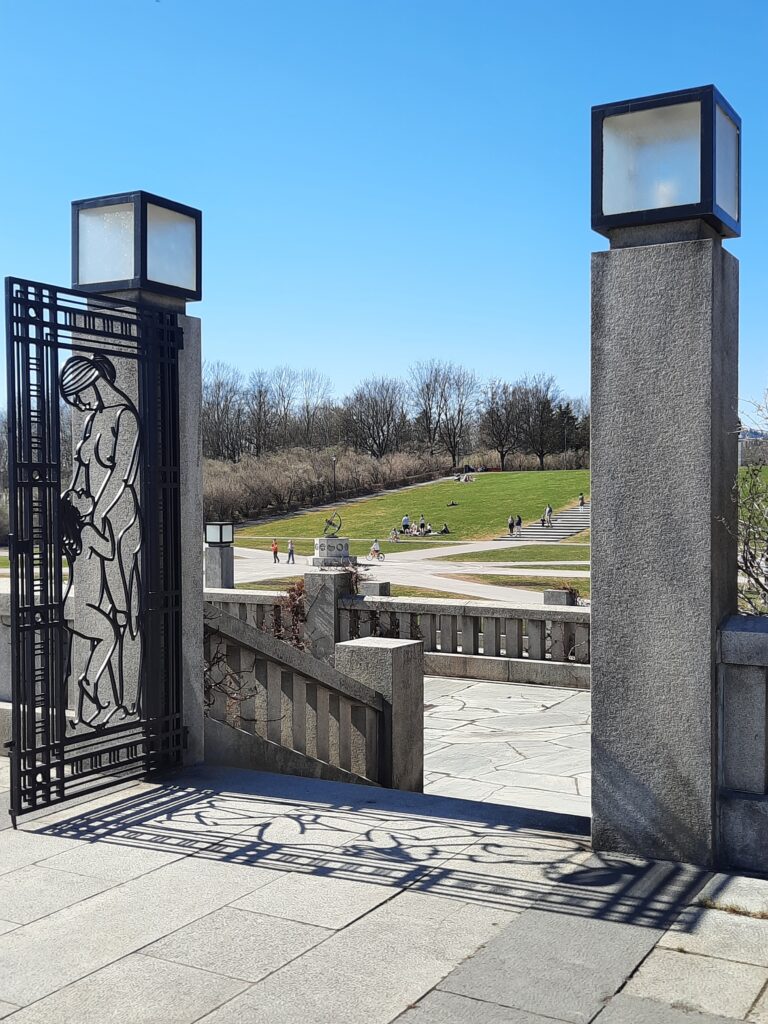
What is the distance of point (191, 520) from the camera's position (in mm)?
6262

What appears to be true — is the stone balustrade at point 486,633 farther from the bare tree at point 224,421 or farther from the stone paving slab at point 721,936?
the bare tree at point 224,421

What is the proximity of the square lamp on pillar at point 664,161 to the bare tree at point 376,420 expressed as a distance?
310 feet

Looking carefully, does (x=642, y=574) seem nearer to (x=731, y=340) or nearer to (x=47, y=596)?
(x=731, y=340)

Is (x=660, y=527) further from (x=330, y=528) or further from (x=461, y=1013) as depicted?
(x=330, y=528)

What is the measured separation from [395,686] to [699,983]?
130 inches

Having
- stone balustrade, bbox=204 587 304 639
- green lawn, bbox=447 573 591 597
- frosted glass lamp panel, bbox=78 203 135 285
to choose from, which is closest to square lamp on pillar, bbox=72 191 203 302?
frosted glass lamp panel, bbox=78 203 135 285

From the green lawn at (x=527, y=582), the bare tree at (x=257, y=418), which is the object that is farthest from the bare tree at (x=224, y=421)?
the green lawn at (x=527, y=582)

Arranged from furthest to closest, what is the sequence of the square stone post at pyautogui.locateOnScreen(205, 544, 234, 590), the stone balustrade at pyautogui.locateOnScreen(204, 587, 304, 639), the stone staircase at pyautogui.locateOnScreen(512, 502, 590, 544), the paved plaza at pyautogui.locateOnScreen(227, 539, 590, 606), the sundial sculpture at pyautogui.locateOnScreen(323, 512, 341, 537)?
the stone staircase at pyautogui.locateOnScreen(512, 502, 590, 544), the sundial sculpture at pyautogui.locateOnScreen(323, 512, 341, 537), the paved plaza at pyautogui.locateOnScreen(227, 539, 590, 606), the square stone post at pyautogui.locateOnScreen(205, 544, 234, 590), the stone balustrade at pyautogui.locateOnScreen(204, 587, 304, 639)

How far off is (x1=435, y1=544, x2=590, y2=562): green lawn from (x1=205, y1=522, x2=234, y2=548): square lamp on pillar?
23.8 m

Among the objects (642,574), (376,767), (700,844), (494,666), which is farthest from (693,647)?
(494,666)

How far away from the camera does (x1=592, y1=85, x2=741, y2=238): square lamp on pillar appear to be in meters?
4.44

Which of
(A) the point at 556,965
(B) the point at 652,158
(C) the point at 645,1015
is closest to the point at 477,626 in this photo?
(B) the point at 652,158

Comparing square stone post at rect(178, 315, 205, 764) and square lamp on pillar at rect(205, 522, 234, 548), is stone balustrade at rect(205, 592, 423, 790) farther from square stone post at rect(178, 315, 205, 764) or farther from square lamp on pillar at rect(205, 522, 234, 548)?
square lamp on pillar at rect(205, 522, 234, 548)

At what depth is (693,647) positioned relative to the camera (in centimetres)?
447
